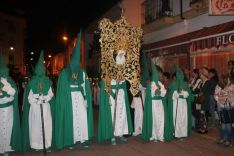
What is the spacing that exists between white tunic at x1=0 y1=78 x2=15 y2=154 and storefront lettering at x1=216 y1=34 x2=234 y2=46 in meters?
7.12

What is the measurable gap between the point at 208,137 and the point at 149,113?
74.4 inches

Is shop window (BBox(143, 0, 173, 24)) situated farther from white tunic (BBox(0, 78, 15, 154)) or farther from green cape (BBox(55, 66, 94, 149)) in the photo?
white tunic (BBox(0, 78, 15, 154))

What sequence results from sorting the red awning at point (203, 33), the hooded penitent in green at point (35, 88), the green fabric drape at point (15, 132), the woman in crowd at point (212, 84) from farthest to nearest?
the red awning at point (203, 33), the woman in crowd at point (212, 84), the hooded penitent in green at point (35, 88), the green fabric drape at point (15, 132)

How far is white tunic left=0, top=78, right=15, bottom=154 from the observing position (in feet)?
25.4

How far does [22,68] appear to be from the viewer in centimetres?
5581

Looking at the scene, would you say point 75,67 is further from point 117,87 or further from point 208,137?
point 208,137

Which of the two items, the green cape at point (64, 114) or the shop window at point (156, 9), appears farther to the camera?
the shop window at point (156, 9)

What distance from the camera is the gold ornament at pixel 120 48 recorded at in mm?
8883

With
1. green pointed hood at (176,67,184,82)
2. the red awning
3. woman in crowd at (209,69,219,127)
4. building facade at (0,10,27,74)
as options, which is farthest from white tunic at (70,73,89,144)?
building facade at (0,10,27,74)

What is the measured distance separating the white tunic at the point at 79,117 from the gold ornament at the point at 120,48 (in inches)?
33.5

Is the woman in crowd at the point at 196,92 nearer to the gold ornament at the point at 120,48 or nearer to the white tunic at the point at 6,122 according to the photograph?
the gold ornament at the point at 120,48

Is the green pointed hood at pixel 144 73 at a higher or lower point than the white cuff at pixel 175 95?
higher

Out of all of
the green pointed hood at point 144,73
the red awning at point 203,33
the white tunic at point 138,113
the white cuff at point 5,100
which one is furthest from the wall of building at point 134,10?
the white cuff at point 5,100

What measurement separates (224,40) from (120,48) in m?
4.32
